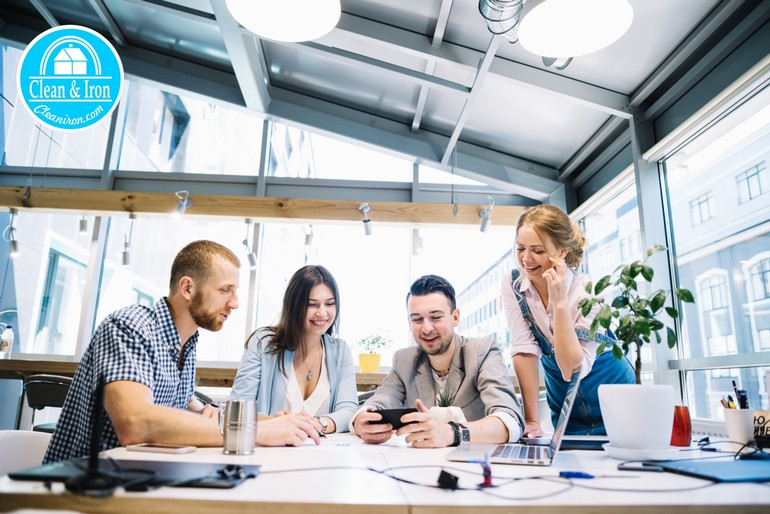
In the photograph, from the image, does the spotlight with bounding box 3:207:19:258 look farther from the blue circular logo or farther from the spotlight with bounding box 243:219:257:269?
the spotlight with bounding box 243:219:257:269

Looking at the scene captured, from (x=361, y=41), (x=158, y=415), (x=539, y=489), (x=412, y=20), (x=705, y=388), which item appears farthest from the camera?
(x=361, y=41)

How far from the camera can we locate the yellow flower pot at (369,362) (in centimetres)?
430

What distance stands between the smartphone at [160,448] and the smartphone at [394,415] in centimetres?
52

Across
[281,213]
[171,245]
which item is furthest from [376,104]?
[171,245]

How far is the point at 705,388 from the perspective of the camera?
9.37ft

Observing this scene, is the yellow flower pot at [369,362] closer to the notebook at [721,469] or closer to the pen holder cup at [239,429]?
the pen holder cup at [239,429]

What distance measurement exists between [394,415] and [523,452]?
380mm

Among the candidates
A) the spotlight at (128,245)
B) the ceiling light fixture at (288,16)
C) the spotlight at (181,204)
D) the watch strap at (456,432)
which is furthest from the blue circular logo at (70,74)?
the watch strap at (456,432)

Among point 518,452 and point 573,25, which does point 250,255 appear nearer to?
point 573,25

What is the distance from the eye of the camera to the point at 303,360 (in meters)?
2.32

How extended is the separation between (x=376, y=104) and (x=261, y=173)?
132cm

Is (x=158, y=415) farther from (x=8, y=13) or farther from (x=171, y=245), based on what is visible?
(x=8, y=13)

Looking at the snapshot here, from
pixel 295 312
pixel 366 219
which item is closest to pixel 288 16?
pixel 295 312

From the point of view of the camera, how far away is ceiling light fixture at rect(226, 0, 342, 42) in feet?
6.77
